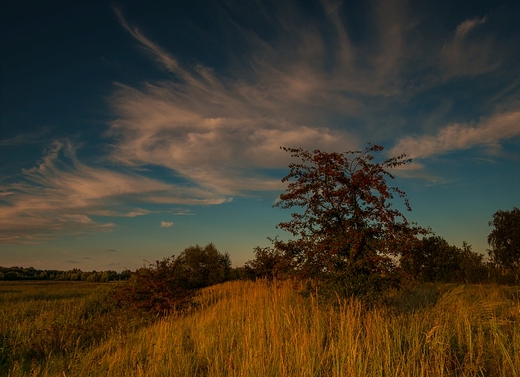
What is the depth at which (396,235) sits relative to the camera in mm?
7969

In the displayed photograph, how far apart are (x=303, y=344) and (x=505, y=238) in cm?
3573

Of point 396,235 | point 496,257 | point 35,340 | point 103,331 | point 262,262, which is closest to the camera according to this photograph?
point 396,235

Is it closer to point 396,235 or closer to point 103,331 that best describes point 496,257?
point 396,235

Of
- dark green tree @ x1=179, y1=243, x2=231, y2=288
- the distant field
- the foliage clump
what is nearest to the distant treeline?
the distant field

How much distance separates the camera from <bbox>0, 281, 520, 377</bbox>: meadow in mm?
4207

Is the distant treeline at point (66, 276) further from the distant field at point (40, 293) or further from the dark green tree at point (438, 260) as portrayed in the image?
the dark green tree at point (438, 260)

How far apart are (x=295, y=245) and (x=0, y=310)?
55.7ft

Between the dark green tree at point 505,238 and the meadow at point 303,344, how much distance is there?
2656 centimetres

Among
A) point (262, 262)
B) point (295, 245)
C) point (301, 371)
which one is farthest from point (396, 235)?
point (262, 262)

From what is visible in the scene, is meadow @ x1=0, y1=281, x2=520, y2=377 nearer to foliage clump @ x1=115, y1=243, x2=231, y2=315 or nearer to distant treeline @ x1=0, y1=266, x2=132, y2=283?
foliage clump @ x1=115, y1=243, x2=231, y2=315

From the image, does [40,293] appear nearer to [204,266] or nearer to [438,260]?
[204,266]

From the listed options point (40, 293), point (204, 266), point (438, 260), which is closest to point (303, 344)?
point (438, 260)

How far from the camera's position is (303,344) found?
434 cm

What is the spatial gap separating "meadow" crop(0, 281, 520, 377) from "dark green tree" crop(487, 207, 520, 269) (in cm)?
2656
